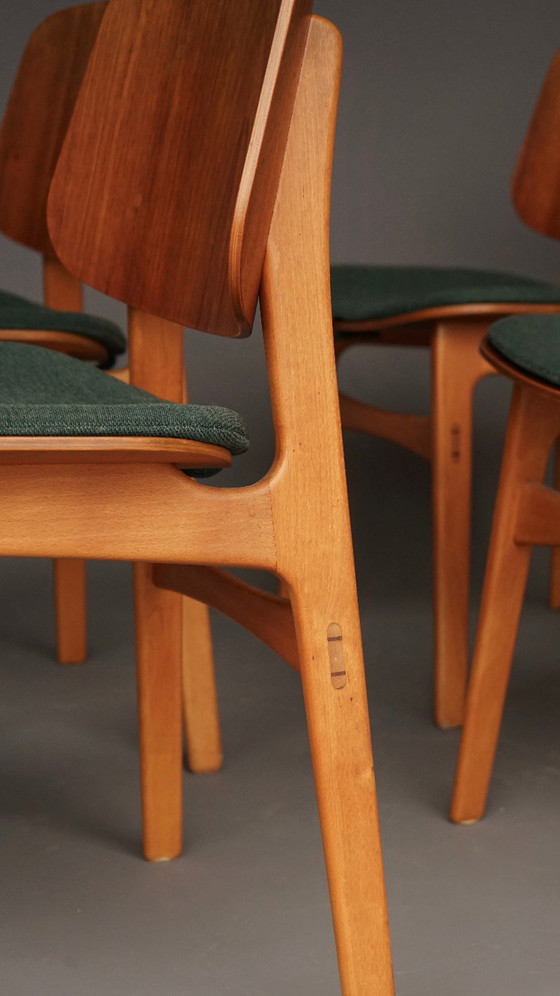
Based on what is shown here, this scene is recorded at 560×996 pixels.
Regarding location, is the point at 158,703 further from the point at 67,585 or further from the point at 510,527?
the point at 67,585

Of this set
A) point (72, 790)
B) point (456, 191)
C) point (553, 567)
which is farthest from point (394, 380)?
point (72, 790)

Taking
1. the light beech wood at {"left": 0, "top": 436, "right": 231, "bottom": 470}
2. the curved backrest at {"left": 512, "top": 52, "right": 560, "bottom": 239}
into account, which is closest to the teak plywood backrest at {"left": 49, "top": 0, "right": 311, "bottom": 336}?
the light beech wood at {"left": 0, "top": 436, "right": 231, "bottom": 470}

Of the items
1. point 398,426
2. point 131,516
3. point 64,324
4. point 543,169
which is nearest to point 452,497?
point 398,426

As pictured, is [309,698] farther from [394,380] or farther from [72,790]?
[394,380]

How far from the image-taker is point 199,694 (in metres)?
1.47

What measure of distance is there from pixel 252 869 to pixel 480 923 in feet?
0.74

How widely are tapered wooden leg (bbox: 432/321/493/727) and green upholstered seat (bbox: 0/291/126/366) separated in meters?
0.42

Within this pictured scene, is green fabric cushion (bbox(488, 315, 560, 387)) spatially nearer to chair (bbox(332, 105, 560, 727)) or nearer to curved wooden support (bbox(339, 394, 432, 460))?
chair (bbox(332, 105, 560, 727))

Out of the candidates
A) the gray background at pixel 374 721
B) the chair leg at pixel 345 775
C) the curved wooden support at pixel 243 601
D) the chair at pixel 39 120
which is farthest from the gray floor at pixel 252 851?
the chair at pixel 39 120

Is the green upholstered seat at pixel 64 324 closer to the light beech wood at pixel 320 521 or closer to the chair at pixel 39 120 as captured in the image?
the chair at pixel 39 120

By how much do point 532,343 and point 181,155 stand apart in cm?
41

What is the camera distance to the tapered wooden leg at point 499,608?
1.23 metres

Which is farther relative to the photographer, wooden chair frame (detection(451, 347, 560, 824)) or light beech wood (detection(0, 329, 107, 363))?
light beech wood (detection(0, 329, 107, 363))

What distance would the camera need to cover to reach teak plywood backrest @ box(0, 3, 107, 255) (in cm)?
177
